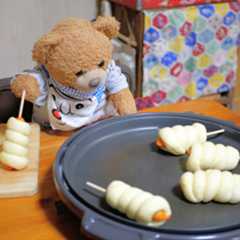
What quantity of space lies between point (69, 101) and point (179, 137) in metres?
0.21

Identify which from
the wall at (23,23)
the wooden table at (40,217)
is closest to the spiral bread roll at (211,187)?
the wooden table at (40,217)

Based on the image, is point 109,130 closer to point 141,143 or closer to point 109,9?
point 141,143

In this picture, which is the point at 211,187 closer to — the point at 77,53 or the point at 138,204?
the point at 138,204

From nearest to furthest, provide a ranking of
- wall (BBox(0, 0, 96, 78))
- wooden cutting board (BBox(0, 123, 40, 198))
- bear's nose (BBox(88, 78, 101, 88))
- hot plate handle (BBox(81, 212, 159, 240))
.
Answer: hot plate handle (BBox(81, 212, 159, 240)) < wooden cutting board (BBox(0, 123, 40, 198)) < bear's nose (BBox(88, 78, 101, 88)) < wall (BBox(0, 0, 96, 78))

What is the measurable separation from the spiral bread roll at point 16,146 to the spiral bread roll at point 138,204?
18 cm

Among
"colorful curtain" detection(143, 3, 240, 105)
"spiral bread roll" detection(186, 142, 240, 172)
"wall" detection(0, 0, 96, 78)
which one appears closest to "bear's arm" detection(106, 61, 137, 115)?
"spiral bread roll" detection(186, 142, 240, 172)

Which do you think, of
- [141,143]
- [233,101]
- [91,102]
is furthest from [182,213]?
[233,101]

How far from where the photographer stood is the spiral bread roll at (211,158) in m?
0.68

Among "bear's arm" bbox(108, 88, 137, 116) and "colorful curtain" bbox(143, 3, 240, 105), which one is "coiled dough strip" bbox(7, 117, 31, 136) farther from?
"colorful curtain" bbox(143, 3, 240, 105)

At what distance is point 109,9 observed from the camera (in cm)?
175

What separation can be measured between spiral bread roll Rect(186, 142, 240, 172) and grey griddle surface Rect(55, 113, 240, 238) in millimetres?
A: 25

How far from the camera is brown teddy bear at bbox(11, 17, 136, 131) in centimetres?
76

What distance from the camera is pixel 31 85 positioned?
82 cm

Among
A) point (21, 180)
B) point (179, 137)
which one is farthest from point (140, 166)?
point (21, 180)
